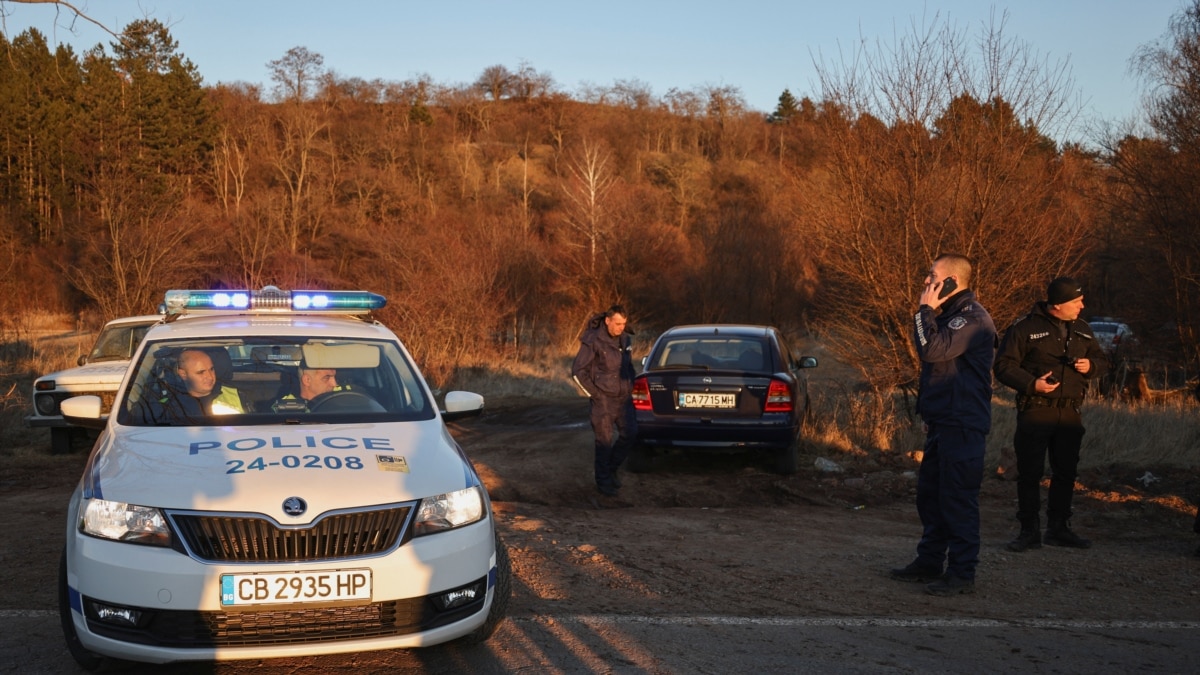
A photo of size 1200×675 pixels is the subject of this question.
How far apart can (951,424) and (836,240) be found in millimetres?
8433

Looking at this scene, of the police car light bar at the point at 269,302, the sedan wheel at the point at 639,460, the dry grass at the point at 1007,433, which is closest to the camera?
the police car light bar at the point at 269,302

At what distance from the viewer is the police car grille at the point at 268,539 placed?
4.03 m

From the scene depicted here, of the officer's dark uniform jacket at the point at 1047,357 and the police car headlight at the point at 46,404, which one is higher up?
the officer's dark uniform jacket at the point at 1047,357

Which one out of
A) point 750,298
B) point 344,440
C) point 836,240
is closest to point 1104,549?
point 344,440

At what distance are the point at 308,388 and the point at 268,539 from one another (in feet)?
5.82

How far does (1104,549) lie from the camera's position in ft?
23.8

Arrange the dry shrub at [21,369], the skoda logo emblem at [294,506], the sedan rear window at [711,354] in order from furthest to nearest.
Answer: the dry shrub at [21,369]
the sedan rear window at [711,354]
the skoda logo emblem at [294,506]

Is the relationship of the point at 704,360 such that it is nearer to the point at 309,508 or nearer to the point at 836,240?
the point at 836,240

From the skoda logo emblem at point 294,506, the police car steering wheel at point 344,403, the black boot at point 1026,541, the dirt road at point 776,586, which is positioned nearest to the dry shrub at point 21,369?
the dirt road at point 776,586

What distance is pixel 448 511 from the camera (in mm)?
4422

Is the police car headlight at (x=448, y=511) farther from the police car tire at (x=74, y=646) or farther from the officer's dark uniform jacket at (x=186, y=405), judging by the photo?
the officer's dark uniform jacket at (x=186, y=405)

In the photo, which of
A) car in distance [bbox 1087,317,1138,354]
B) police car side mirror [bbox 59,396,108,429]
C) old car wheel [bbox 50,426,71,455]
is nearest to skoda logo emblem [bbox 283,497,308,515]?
police car side mirror [bbox 59,396,108,429]

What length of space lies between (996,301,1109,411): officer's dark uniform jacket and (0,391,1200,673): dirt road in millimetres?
1078

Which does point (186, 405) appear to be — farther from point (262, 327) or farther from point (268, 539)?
point (268, 539)
